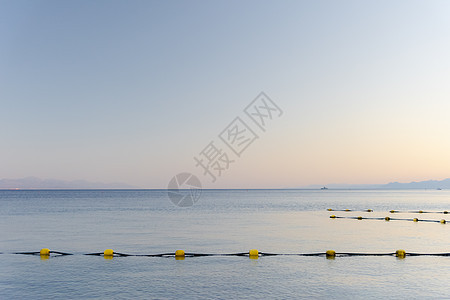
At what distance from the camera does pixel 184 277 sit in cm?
2355

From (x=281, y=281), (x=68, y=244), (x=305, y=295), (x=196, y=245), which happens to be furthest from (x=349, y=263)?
(x=68, y=244)

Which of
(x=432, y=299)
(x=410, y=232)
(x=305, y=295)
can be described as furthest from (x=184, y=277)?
(x=410, y=232)

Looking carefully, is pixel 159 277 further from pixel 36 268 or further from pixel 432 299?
pixel 432 299

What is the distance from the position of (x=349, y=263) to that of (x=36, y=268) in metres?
19.6

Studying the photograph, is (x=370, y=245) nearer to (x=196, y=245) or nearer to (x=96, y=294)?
(x=196, y=245)

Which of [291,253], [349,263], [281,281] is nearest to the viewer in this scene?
[281,281]

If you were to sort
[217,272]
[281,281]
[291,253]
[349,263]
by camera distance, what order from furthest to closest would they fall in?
[291,253] → [349,263] → [217,272] → [281,281]

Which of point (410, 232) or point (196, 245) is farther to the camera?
point (410, 232)

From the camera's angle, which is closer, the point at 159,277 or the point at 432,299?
the point at 432,299

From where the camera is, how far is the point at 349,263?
2759 centimetres

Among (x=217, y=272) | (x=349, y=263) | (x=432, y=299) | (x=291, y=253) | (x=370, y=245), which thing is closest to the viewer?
(x=432, y=299)

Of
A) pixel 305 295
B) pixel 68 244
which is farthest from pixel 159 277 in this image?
pixel 68 244

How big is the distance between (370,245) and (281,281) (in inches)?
662

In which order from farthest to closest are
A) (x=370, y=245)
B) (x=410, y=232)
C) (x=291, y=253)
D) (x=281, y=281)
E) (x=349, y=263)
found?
(x=410, y=232) < (x=370, y=245) < (x=291, y=253) < (x=349, y=263) < (x=281, y=281)
